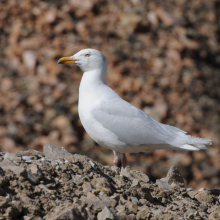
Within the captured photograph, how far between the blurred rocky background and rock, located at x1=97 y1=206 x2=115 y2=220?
6215mm

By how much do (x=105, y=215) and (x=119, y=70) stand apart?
25.7 feet

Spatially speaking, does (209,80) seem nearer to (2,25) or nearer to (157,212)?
(2,25)

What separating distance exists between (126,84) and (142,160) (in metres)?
2.26

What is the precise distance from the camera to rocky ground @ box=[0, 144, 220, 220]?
3615 millimetres

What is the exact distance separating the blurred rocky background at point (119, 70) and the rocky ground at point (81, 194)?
195 inches

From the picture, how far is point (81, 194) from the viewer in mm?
4090

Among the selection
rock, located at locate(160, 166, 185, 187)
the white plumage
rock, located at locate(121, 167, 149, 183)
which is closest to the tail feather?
the white plumage

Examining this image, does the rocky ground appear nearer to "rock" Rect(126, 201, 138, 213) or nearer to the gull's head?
"rock" Rect(126, 201, 138, 213)

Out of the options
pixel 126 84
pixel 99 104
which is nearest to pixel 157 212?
pixel 99 104

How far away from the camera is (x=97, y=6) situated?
11961 millimetres

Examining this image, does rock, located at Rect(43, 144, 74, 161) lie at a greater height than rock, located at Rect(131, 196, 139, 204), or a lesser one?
greater

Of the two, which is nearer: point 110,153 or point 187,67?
point 110,153

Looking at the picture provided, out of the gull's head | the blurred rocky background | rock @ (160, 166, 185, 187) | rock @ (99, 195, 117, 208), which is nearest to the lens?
rock @ (99, 195, 117, 208)

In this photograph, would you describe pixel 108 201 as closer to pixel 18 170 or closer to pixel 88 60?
pixel 18 170
